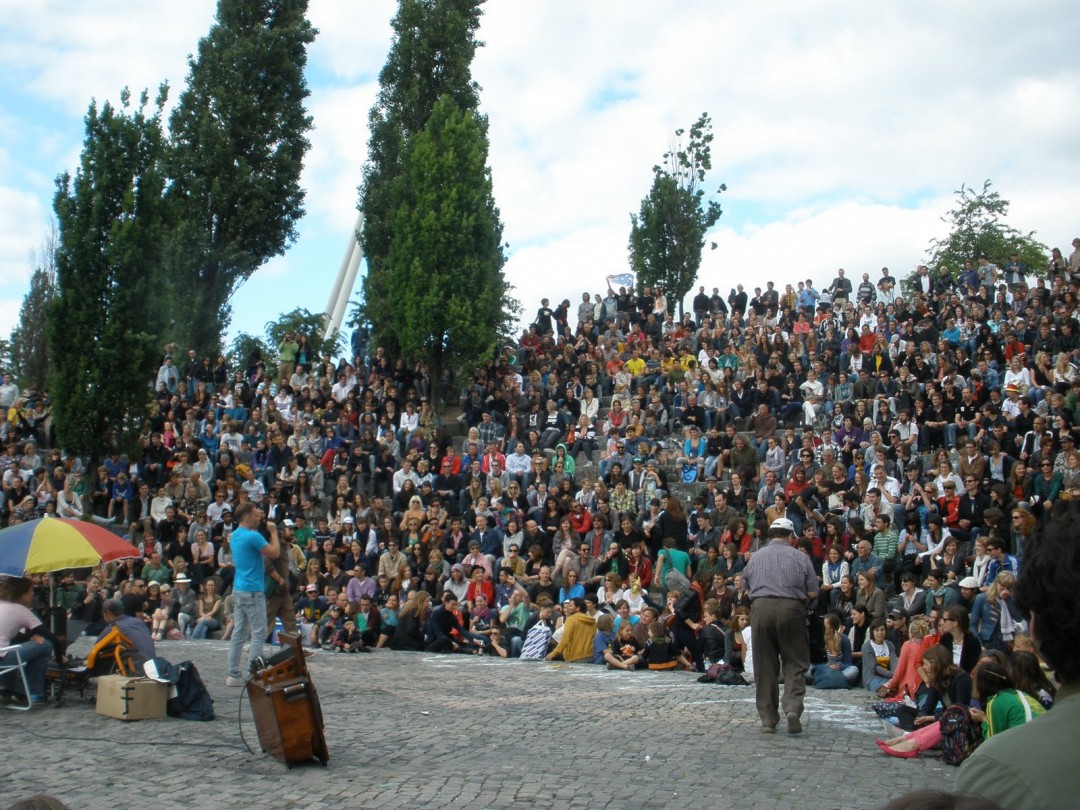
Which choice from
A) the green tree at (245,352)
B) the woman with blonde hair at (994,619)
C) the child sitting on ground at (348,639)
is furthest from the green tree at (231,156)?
the woman with blonde hair at (994,619)

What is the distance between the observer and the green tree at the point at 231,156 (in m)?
31.8

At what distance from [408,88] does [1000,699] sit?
2724 cm

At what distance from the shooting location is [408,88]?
31250 millimetres

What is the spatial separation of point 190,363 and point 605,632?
16.5 meters

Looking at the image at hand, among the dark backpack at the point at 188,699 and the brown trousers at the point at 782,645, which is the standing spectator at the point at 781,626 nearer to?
the brown trousers at the point at 782,645

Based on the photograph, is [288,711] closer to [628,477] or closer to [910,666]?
[910,666]

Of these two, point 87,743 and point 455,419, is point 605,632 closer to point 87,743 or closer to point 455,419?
point 87,743

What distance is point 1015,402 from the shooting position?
1872 centimetres

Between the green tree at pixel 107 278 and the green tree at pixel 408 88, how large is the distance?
7158mm

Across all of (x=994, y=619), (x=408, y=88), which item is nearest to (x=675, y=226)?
(x=408, y=88)

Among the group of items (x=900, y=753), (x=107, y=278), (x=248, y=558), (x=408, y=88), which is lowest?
(x=900, y=753)

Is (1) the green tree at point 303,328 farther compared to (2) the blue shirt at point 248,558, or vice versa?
(1) the green tree at point 303,328

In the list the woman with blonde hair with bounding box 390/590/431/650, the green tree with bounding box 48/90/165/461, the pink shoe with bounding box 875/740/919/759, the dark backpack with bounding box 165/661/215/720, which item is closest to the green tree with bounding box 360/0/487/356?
the green tree with bounding box 48/90/165/461

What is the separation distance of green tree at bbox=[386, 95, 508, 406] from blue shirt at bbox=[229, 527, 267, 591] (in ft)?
53.4
